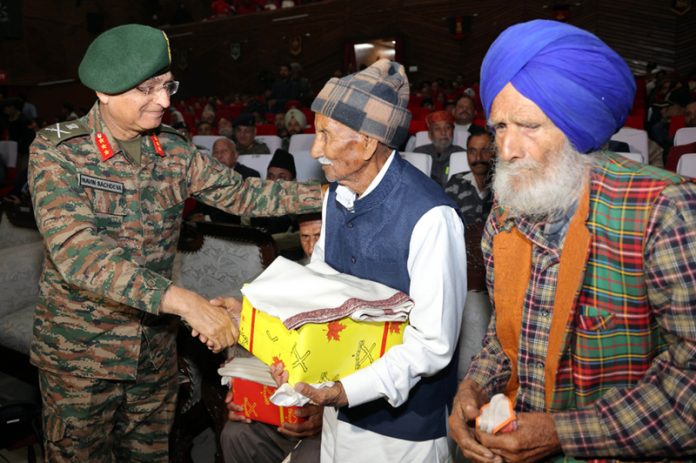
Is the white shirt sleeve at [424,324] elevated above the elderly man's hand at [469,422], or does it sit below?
above

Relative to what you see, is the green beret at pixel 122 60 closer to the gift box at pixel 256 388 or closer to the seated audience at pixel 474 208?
the gift box at pixel 256 388

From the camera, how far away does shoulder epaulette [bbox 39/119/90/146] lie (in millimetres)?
1657

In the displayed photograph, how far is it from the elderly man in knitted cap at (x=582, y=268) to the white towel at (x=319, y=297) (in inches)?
9.8

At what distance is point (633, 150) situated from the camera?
436 centimetres

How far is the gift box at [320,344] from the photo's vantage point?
1151 mm

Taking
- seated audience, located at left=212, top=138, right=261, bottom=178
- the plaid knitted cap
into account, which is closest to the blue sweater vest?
the plaid knitted cap

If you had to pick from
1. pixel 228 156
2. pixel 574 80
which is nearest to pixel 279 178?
pixel 228 156

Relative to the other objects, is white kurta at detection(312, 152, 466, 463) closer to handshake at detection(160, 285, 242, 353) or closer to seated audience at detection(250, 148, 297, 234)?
handshake at detection(160, 285, 242, 353)

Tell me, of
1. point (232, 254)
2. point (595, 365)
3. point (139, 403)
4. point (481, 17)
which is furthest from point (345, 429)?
point (481, 17)

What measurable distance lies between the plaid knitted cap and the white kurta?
0.25 m

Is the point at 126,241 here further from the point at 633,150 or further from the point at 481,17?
the point at 481,17

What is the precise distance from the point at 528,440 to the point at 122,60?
1486 mm

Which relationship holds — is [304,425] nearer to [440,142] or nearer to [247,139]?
[440,142]

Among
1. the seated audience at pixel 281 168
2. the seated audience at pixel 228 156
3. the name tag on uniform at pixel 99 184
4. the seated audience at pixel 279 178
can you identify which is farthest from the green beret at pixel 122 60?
the seated audience at pixel 228 156
